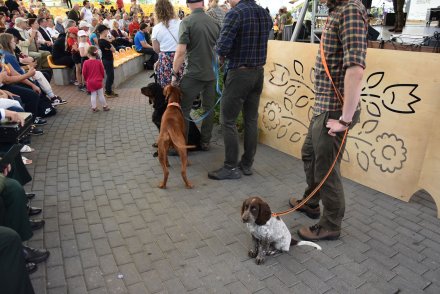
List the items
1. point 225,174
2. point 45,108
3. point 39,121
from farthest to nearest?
point 45,108
point 39,121
point 225,174

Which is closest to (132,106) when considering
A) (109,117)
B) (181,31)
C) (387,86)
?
(109,117)

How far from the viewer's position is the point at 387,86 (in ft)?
12.8

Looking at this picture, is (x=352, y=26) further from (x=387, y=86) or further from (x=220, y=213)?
(x=220, y=213)

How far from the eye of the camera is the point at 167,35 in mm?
5398

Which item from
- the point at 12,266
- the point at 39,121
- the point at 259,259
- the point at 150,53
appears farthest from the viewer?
the point at 150,53

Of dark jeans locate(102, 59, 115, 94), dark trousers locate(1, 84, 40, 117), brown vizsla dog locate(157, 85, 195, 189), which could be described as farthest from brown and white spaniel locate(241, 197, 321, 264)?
dark jeans locate(102, 59, 115, 94)

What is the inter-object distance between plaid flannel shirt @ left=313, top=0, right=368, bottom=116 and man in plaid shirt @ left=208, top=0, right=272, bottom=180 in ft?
3.94

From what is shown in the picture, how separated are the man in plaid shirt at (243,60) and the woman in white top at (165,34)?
1726 millimetres

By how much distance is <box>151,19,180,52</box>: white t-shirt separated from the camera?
17.6ft

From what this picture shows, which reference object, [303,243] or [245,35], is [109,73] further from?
[303,243]

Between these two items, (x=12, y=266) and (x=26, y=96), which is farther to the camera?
(x=26, y=96)

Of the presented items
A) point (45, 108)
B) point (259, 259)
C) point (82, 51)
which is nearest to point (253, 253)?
point (259, 259)

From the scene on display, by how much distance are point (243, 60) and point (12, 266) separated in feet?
9.70

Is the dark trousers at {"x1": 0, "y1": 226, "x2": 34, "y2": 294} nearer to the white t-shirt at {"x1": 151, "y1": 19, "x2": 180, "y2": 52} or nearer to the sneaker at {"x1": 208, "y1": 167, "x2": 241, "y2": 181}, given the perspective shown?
the sneaker at {"x1": 208, "y1": 167, "x2": 241, "y2": 181}
